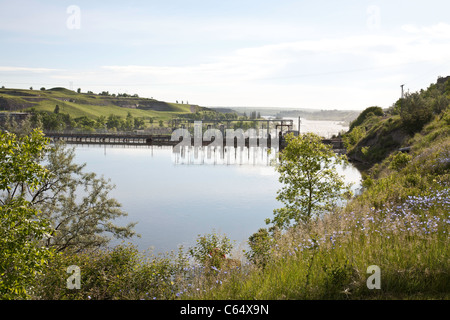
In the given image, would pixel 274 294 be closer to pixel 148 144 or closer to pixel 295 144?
pixel 295 144

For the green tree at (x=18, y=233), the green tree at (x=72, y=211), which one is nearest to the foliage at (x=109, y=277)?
the green tree at (x=18, y=233)

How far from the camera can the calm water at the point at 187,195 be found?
28.0m

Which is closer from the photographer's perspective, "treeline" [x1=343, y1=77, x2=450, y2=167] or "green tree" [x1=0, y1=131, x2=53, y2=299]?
"green tree" [x1=0, y1=131, x2=53, y2=299]

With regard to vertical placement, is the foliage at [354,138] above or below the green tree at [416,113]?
below

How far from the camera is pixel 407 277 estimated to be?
635cm

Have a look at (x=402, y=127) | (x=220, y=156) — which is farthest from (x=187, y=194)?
(x=220, y=156)

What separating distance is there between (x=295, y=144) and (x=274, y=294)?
1405 centimetres

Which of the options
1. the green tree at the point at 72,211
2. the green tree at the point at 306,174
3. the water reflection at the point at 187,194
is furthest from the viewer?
the water reflection at the point at 187,194

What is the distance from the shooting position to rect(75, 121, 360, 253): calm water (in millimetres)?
27953

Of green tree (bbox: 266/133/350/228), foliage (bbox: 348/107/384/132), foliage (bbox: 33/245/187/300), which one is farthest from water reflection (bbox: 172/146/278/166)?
foliage (bbox: 33/245/187/300)

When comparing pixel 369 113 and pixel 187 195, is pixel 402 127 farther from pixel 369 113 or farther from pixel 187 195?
pixel 369 113

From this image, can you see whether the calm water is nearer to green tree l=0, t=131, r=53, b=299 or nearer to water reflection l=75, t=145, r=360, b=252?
water reflection l=75, t=145, r=360, b=252

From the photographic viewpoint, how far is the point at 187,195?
41.8m

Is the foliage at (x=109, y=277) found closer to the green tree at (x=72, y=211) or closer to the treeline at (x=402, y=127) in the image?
the green tree at (x=72, y=211)
